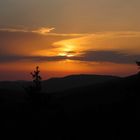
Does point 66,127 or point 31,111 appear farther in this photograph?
point 31,111

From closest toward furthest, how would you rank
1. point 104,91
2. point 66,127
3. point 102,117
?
point 66,127, point 102,117, point 104,91

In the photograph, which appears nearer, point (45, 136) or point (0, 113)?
point (45, 136)

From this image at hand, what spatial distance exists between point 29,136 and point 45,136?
5.98 ft

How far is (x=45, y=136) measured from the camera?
153ft

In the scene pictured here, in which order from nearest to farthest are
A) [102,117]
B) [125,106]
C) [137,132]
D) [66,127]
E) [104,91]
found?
[137,132] < [66,127] < [102,117] < [125,106] < [104,91]

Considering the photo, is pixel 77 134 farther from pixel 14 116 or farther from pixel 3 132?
pixel 14 116

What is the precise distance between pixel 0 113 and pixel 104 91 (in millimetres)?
45387

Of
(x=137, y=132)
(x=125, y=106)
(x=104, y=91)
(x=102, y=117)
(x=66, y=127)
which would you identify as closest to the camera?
(x=137, y=132)

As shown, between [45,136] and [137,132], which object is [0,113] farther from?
[137,132]

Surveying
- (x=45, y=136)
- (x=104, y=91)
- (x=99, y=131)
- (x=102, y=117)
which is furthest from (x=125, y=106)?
(x=104, y=91)

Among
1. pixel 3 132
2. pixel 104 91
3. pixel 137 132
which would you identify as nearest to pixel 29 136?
pixel 3 132

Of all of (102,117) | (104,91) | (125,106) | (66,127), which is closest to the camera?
(66,127)

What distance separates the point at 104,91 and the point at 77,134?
5467 cm

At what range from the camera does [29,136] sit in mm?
46469
